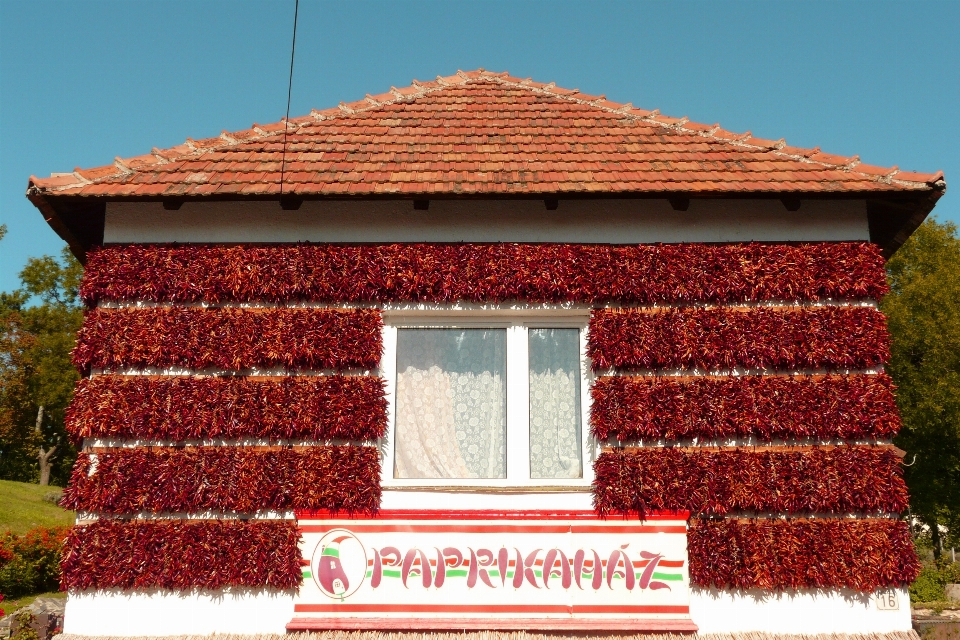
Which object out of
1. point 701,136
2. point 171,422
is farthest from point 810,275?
point 171,422

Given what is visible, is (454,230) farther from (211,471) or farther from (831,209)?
(831,209)

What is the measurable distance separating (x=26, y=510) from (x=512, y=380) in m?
23.8

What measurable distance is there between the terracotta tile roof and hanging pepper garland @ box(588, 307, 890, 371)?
1124mm

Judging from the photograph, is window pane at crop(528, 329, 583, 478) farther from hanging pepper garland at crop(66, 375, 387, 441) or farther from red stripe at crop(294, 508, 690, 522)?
hanging pepper garland at crop(66, 375, 387, 441)

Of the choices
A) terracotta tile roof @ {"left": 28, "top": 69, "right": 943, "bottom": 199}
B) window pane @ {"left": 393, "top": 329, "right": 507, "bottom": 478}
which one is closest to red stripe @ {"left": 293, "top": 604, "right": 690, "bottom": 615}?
window pane @ {"left": 393, "top": 329, "right": 507, "bottom": 478}

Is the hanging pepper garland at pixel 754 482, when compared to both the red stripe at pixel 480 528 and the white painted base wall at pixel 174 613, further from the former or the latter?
the white painted base wall at pixel 174 613

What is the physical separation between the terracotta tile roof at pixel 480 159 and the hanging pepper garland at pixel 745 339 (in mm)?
1124

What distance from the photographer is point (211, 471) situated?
5785 mm

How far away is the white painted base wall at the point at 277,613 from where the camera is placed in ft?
18.5

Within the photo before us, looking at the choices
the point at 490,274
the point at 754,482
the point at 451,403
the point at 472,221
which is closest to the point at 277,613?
the point at 451,403

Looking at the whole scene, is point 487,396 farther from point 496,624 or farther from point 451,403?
point 496,624

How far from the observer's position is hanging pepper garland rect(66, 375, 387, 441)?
585 cm

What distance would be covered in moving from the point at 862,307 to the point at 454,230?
3.73 m

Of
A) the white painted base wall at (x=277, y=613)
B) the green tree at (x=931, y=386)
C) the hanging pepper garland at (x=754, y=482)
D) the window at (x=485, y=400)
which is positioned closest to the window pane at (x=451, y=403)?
the window at (x=485, y=400)
